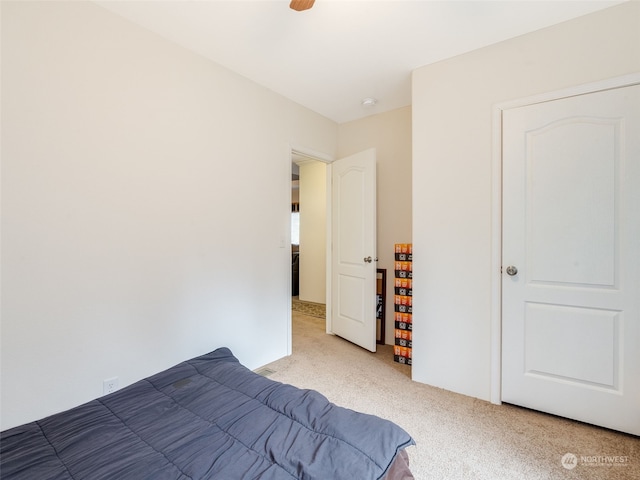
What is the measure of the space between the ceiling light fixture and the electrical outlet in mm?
3086

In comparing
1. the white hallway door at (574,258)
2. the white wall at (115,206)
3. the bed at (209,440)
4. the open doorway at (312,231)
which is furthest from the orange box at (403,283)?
the open doorway at (312,231)

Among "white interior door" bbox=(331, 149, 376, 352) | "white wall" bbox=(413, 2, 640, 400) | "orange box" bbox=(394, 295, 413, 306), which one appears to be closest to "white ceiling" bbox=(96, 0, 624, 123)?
"white wall" bbox=(413, 2, 640, 400)

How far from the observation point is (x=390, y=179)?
10.9 feet

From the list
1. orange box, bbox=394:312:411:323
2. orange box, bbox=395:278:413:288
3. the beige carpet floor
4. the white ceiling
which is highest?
the white ceiling

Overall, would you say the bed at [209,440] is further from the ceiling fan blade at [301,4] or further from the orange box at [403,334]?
the ceiling fan blade at [301,4]

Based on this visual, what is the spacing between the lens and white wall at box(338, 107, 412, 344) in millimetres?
3193

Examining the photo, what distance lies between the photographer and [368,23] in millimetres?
1887

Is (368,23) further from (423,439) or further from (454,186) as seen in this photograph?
(423,439)

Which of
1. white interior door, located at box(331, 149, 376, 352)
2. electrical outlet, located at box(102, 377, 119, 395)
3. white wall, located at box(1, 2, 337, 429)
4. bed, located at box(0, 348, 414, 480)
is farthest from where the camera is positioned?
white interior door, located at box(331, 149, 376, 352)

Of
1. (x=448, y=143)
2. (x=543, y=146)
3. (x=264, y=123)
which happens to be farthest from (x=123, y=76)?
(x=543, y=146)

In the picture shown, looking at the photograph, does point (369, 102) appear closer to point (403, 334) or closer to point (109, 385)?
point (403, 334)

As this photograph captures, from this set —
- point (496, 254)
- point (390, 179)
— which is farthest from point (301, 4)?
point (390, 179)

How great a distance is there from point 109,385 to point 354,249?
2.37 metres

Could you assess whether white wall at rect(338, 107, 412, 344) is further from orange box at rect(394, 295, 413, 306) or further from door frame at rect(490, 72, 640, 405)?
door frame at rect(490, 72, 640, 405)
